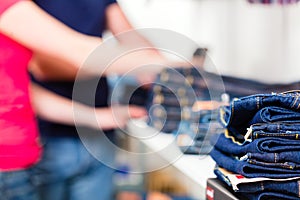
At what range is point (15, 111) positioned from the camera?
3.41 feet

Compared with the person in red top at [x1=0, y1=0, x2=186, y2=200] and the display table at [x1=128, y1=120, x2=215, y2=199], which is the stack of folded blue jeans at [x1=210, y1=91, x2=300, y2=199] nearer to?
the display table at [x1=128, y1=120, x2=215, y2=199]

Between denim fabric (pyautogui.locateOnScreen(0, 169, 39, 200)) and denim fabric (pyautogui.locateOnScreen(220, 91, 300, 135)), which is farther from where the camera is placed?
denim fabric (pyautogui.locateOnScreen(0, 169, 39, 200))

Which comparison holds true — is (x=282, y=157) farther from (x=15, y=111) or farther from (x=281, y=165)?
(x=15, y=111)

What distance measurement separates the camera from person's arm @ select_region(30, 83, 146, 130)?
105cm

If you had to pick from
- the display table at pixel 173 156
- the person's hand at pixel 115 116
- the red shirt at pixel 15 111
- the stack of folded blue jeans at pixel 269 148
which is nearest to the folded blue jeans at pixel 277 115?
the stack of folded blue jeans at pixel 269 148

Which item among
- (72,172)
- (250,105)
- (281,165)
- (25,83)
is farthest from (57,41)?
(281,165)

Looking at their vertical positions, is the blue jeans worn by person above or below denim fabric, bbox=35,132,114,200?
above

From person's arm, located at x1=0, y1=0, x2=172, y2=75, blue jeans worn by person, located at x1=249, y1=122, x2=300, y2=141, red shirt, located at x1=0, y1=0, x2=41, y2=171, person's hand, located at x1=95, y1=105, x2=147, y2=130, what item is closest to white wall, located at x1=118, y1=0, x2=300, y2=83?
person's arm, located at x1=0, y1=0, x2=172, y2=75

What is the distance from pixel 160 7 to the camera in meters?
1.14

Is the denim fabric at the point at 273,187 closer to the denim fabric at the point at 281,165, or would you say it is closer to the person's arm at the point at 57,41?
the denim fabric at the point at 281,165

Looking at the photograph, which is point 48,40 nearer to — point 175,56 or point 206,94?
point 175,56

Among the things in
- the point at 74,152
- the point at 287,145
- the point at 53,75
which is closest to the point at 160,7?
the point at 53,75

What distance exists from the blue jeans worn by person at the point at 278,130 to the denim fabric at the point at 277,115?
12mm

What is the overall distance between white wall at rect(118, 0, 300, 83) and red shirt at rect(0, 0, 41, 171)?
44cm
